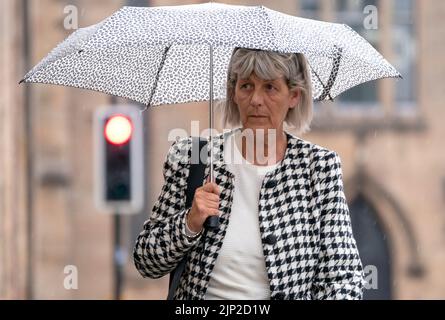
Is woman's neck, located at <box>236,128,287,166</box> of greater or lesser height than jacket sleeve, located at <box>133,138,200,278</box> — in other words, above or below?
above

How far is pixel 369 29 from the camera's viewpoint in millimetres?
22938

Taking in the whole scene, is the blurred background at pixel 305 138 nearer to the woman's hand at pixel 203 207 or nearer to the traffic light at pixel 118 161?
the traffic light at pixel 118 161

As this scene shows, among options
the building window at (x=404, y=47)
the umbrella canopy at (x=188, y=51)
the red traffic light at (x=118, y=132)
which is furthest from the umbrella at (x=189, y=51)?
the building window at (x=404, y=47)

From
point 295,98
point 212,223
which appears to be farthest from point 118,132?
point 212,223

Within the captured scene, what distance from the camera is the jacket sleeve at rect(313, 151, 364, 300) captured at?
450 centimetres

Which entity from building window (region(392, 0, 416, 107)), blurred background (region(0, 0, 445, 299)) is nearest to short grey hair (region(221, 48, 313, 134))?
blurred background (region(0, 0, 445, 299))

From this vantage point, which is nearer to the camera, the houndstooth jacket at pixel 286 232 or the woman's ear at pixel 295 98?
the houndstooth jacket at pixel 286 232

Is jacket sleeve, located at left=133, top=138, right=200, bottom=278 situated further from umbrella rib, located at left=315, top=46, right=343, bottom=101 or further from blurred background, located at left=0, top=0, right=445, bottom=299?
blurred background, located at left=0, top=0, right=445, bottom=299

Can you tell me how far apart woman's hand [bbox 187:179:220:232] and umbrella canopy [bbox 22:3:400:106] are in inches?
17.9

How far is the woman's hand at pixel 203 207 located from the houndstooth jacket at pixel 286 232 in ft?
0.13

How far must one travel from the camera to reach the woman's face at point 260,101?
4641mm

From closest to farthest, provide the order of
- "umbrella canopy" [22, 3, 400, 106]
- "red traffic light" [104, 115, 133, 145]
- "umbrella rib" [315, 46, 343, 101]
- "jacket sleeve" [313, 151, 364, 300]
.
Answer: "jacket sleeve" [313, 151, 364, 300] → "umbrella canopy" [22, 3, 400, 106] → "umbrella rib" [315, 46, 343, 101] → "red traffic light" [104, 115, 133, 145]
